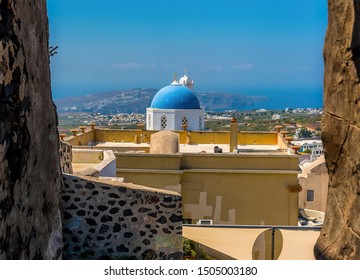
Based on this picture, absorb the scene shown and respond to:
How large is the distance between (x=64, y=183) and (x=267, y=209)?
407 inches

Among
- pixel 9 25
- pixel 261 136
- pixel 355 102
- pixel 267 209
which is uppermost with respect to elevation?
pixel 9 25

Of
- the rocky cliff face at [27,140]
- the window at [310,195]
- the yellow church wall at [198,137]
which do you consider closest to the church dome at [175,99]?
the yellow church wall at [198,137]

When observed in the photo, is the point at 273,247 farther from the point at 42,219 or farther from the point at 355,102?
the point at 42,219

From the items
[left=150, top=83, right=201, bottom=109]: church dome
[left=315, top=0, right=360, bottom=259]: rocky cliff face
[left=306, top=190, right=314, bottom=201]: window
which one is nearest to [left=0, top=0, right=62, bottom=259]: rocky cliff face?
[left=315, top=0, right=360, bottom=259]: rocky cliff face

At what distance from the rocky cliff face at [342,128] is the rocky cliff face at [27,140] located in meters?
3.80

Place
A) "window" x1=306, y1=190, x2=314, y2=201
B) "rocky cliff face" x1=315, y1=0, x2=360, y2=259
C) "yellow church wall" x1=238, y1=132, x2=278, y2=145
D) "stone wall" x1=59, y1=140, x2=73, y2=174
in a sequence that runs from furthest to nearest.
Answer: "window" x1=306, y1=190, x2=314, y2=201 → "yellow church wall" x1=238, y1=132, x2=278, y2=145 → "stone wall" x1=59, y1=140, x2=73, y2=174 → "rocky cliff face" x1=315, y1=0, x2=360, y2=259

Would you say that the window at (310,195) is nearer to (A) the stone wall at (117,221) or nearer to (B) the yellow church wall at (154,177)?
(B) the yellow church wall at (154,177)

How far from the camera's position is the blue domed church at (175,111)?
26.8 meters

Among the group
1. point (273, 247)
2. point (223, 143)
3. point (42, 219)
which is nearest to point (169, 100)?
point (223, 143)

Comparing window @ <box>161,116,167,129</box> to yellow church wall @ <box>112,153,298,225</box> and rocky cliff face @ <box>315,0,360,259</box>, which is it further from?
rocky cliff face @ <box>315,0,360,259</box>

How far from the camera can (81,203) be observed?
766 centimetres

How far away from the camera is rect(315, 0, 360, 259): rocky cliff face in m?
8.16

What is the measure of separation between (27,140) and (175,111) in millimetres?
20953

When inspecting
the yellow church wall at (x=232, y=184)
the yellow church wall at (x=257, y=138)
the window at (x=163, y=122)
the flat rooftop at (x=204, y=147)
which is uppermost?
the window at (x=163, y=122)
